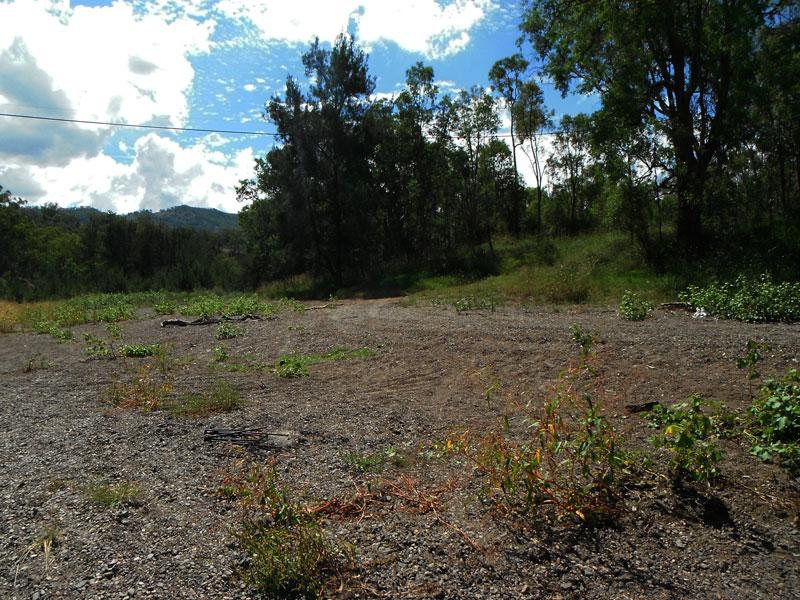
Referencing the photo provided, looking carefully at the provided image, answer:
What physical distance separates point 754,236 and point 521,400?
12.9 m

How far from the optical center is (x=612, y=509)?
9.73ft

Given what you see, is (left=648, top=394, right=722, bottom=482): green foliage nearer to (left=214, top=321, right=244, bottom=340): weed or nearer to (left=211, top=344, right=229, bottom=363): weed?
(left=211, top=344, right=229, bottom=363): weed

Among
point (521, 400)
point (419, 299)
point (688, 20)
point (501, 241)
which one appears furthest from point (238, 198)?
point (521, 400)

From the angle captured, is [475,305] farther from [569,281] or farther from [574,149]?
[574,149]

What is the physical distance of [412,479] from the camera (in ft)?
12.1

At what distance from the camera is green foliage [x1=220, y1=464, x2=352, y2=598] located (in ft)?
8.35

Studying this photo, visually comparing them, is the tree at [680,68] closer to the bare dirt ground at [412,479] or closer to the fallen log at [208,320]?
the bare dirt ground at [412,479]

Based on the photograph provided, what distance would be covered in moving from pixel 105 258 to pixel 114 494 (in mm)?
59397

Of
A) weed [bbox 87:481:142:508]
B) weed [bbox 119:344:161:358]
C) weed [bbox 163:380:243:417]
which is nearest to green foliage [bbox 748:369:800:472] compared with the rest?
weed [bbox 87:481:142:508]

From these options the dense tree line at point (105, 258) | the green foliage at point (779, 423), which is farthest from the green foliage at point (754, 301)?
the dense tree line at point (105, 258)

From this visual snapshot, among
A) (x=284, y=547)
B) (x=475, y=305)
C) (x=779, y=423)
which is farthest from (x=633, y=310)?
(x=284, y=547)

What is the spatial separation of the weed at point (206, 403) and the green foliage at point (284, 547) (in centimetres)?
229

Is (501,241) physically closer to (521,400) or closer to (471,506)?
(521,400)

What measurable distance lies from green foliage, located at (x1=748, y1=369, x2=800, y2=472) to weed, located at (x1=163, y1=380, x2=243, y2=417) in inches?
175
